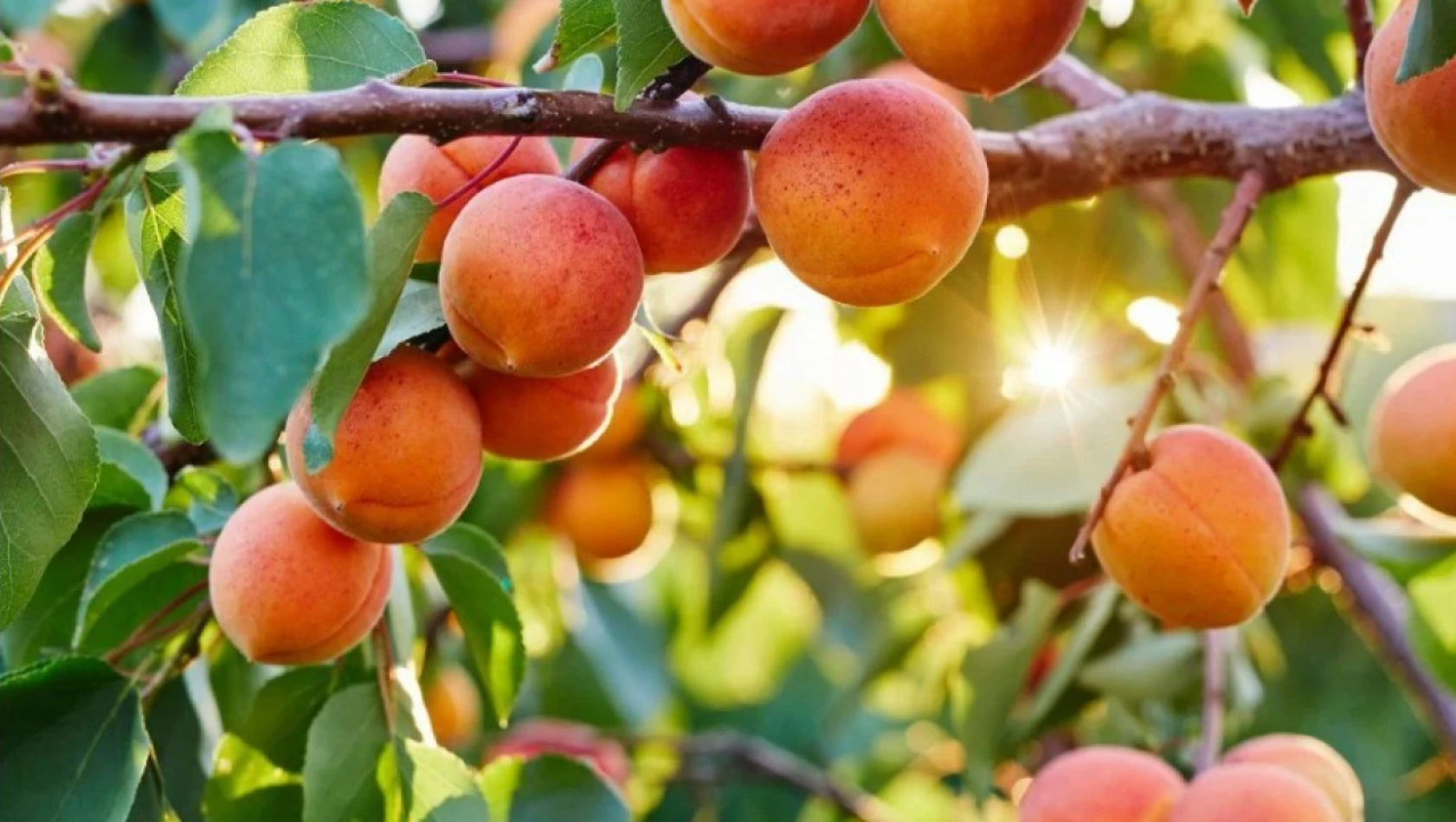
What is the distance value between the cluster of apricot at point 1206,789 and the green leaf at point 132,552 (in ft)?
1.99

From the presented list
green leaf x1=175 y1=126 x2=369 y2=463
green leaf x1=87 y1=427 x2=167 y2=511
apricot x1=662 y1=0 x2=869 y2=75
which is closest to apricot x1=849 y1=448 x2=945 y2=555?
green leaf x1=87 y1=427 x2=167 y2=511

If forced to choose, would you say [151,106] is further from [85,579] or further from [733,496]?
[733,496]

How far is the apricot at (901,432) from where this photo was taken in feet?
5.97

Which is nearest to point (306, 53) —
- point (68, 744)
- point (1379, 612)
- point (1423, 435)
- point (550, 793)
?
point (68, 744)

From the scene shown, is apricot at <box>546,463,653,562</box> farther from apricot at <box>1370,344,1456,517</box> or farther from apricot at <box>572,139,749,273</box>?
apricot at <box>572,139,749,273</box>

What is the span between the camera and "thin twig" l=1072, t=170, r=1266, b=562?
886 millimetres

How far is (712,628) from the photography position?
72.2 inches

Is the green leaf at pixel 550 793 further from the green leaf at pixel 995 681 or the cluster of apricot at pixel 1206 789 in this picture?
the green leaf at pixel 995 681

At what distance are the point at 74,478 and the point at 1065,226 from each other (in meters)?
1.07

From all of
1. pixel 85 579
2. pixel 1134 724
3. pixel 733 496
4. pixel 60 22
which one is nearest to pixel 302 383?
pixel 85 579

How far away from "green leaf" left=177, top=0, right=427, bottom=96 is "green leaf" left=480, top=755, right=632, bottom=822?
50 cm

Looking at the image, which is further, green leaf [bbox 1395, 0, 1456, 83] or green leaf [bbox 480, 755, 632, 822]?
green leaf [bbox 480, 755, 632, 822]

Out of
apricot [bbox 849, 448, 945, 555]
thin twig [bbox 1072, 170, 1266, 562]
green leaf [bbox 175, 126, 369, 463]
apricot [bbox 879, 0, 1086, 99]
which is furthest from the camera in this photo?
apricot [bbox 849, 448, 945, 555]

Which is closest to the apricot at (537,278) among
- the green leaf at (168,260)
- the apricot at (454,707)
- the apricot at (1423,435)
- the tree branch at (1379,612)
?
the green leaf at (168,260)
